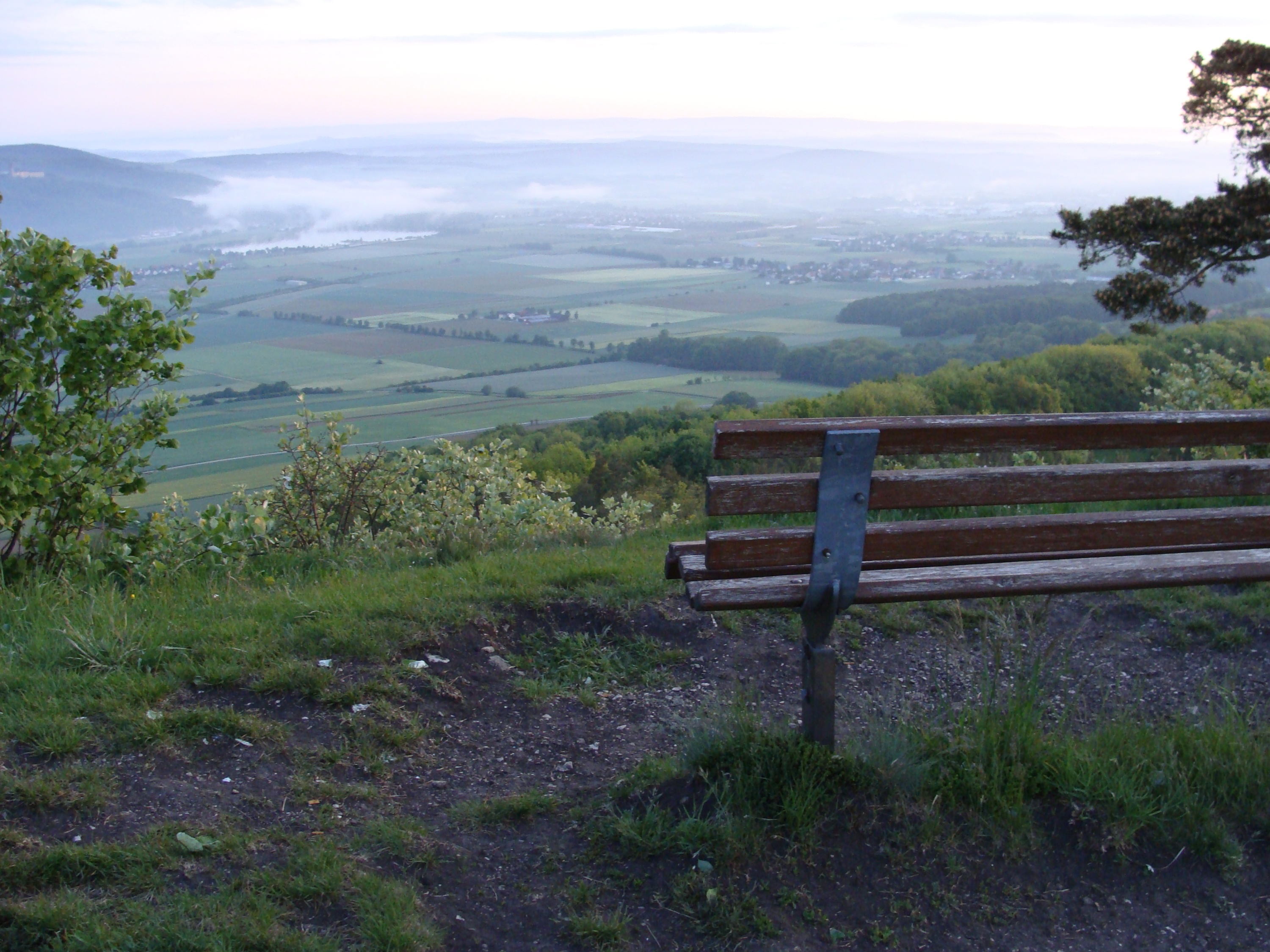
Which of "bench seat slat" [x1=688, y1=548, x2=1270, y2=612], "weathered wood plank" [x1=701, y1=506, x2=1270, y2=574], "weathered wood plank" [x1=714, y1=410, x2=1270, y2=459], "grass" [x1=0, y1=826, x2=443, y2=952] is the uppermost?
"weathered wood plank" [x1=714, y1=410, x2=1270, y2=459]

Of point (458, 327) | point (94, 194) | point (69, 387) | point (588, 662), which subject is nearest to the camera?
point (588, 662)

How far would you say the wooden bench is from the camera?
2.84 m

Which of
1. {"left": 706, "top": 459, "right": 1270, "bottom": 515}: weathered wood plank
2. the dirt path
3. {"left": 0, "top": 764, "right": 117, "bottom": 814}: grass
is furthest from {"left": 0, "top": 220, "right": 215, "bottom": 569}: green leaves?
{"left": 706, "top": 459, "right": 1270, "bottom": 515}: weathered wood plank

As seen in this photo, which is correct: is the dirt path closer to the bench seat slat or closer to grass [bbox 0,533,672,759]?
grass [bbox 0,533,672,759]

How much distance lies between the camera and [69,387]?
16.8 feet

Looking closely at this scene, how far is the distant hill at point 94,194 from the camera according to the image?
28203 millimetres

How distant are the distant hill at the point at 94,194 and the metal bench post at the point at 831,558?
64.5 feet

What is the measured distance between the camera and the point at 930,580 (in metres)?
3.10

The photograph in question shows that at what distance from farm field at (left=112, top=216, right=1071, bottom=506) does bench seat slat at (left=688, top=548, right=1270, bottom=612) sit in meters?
5.79

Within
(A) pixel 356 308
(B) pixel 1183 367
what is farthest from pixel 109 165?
(B) pixel 1183 367

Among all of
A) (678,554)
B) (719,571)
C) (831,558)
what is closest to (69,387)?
(678,554)

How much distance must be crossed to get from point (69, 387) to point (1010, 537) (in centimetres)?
469

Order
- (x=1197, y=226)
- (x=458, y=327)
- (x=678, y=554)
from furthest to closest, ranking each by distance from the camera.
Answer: (x=458, y=327)
(x=1197, y=226)
(x=678, y=554)

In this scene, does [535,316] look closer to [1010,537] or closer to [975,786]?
[1010,537]
